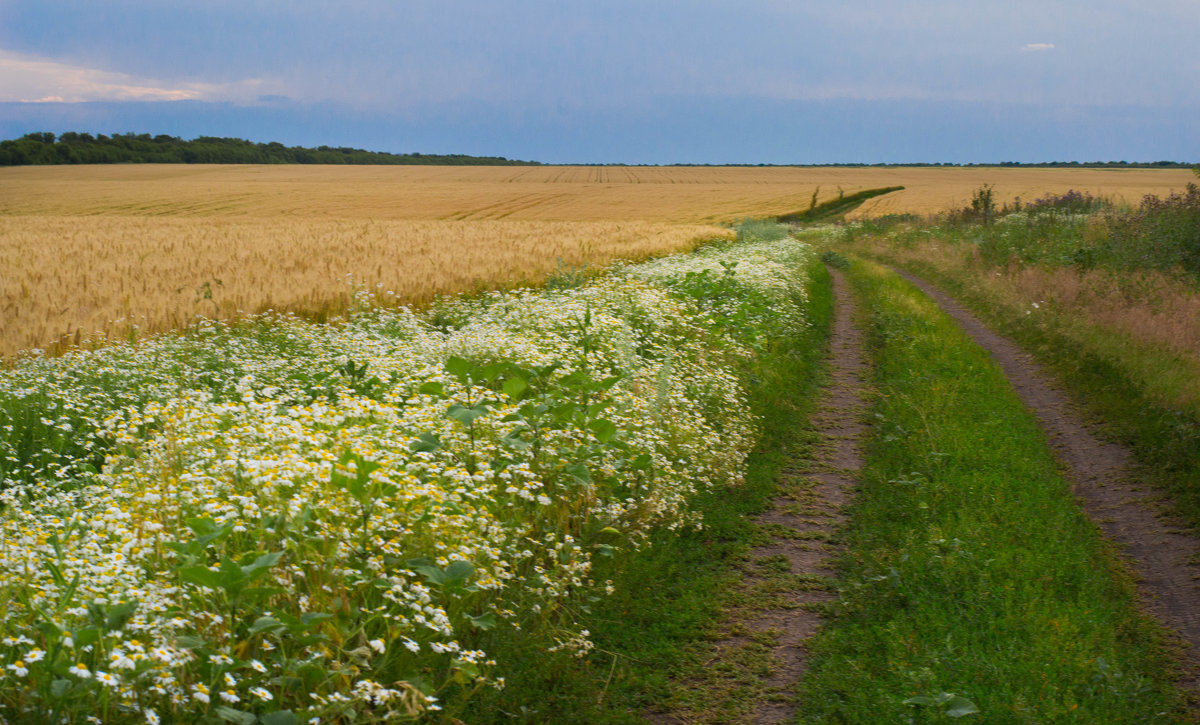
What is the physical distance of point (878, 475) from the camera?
22.8 ft

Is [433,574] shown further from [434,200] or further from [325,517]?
[434,200]

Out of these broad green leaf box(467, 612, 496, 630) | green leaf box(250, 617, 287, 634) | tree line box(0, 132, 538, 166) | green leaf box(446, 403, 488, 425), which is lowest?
broad green leaf box(467, 612, 496, 630)

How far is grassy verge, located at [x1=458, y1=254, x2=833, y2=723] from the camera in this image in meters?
3.78

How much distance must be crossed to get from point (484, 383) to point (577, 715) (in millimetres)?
3081

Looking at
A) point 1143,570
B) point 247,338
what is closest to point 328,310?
point 247,338

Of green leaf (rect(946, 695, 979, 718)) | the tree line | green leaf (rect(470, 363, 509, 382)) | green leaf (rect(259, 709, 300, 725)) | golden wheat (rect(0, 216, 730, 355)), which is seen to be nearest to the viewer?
green leaf (rect(259, 709, 300, 725))

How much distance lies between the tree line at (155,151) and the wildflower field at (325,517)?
11576 centimetres

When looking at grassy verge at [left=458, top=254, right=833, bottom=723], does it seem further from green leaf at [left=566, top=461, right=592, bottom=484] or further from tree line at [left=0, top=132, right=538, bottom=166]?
tree line at [left=0, top=132, right=538, bottom=166]

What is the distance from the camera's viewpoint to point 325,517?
3555 mm

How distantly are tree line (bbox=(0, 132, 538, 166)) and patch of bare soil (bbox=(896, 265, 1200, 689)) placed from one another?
120m

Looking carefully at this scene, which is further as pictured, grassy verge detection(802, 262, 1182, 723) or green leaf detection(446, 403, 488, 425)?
green leaf detection(446, 403, 488, 425)

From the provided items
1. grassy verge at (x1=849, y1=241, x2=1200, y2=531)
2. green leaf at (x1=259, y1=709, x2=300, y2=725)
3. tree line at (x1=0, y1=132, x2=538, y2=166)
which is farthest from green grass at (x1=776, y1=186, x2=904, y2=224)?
tree line at (x1=0, y1=132, x2=538, y2=166)

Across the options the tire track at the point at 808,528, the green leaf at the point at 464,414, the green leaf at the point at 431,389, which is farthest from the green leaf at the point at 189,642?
the green leaf at the point at 431,389

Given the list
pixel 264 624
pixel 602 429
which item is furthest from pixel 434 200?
pixel 264 624
